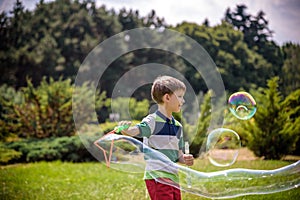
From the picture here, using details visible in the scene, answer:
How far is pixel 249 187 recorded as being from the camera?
11.0ft

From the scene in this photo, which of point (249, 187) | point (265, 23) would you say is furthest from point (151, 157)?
point (265, 23)

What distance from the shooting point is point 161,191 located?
277 cm

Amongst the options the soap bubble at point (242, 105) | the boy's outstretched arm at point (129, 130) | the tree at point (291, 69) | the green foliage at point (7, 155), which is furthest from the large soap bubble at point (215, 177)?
the tree at point (291, 69)

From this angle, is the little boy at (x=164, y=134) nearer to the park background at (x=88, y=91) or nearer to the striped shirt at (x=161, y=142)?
the striped shirt at (x=161, y=142)

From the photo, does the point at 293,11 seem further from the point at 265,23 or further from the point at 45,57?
the point at 45,57

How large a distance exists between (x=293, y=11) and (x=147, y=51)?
1028 cm

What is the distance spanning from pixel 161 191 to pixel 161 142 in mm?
330

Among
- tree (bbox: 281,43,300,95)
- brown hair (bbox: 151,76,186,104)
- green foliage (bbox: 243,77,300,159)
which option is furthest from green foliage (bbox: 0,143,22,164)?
tree (bbox: 281,43,300,95)

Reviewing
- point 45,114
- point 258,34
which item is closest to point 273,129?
point 45,114

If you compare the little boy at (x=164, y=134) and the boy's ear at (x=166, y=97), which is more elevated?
the boy's ear at (x=166, y=97)

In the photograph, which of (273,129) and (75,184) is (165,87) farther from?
(273,129)

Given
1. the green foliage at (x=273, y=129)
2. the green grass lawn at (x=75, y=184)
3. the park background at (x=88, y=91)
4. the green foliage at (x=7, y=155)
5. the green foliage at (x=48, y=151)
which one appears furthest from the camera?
the green foliage at (x=48, y=151)

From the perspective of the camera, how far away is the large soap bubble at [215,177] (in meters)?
3.16

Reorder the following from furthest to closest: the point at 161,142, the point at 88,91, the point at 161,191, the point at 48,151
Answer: the point at 88,91 → the point at 48,151 → the point at 161,142 → the point at 161,191
